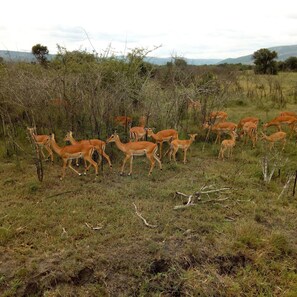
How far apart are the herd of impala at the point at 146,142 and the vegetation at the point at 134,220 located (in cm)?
29

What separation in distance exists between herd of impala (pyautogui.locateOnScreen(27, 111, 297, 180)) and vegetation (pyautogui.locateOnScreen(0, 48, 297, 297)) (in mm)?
293

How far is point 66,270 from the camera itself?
404 centimetres

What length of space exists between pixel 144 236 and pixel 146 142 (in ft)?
8.87

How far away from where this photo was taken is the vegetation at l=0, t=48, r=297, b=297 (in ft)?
13.1

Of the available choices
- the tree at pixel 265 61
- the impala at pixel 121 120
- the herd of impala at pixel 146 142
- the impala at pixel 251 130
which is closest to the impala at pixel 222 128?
the herd of impala at pixel 146 142

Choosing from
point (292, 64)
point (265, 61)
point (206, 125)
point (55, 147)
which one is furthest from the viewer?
point (292, 64)

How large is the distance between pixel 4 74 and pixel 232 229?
7.55m

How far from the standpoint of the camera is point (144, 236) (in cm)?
470

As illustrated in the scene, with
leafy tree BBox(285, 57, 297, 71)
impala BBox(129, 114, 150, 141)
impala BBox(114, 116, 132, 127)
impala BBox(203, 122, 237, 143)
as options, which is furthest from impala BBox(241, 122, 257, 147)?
leafy tree BBox(285, 57, 297, 71)

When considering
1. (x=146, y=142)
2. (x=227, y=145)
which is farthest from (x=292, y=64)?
(x=146, y=142)

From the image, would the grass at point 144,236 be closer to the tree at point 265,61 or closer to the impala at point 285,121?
the impala at point 285,121

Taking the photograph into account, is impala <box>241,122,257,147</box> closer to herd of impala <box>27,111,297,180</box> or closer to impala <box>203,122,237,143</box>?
herd of impala <box>27,111,297,180</box>

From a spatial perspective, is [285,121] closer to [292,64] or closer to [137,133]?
[137,133]

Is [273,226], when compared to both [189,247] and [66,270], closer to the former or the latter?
[189,247]
